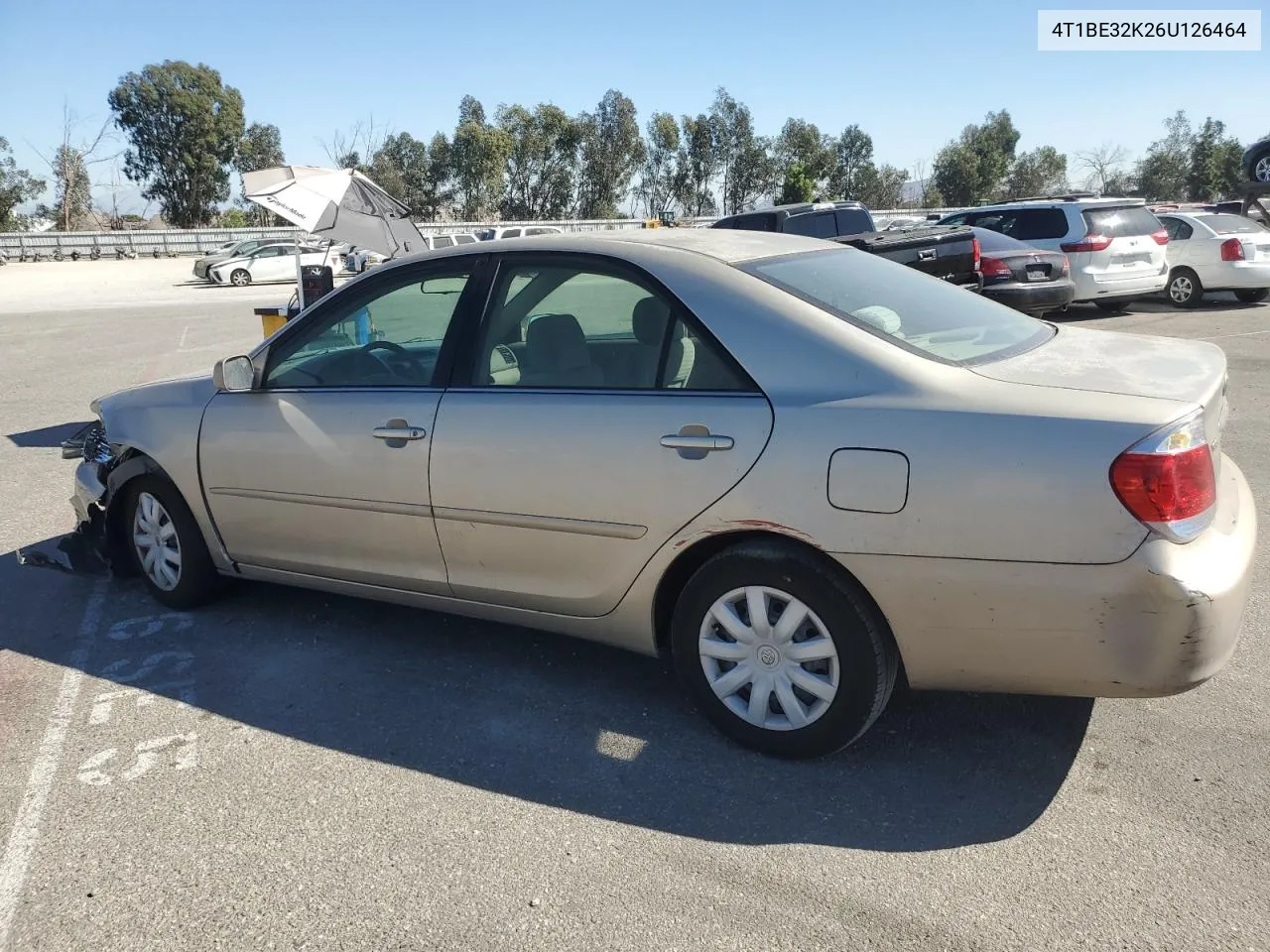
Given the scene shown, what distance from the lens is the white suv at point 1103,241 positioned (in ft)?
45.5

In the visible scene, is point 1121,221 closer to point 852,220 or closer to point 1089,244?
point 1089,244

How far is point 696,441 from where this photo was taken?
3.12 metres

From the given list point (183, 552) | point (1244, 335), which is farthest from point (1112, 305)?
point (183, 552)

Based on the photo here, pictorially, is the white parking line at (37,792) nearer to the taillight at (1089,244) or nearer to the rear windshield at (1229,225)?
the taillight at (1089,244)

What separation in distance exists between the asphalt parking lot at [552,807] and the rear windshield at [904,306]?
126 cm

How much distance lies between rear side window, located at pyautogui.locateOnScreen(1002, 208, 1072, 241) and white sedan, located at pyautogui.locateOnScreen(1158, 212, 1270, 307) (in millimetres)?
1274

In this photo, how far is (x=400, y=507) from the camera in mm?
3762

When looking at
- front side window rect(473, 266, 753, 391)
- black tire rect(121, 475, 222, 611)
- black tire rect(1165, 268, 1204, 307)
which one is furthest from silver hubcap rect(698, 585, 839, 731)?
black tire rect(1165, 268, 1204, 307)

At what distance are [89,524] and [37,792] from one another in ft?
6.80

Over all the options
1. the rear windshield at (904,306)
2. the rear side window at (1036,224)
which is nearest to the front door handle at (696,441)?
the rear windshield at (904,306)

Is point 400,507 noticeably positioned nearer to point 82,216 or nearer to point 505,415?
point 505,415

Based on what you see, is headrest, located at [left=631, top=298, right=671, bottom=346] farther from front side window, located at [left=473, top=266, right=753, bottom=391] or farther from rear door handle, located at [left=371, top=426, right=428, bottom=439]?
rear door handle, located at [left=371, top=426, right=428, bottom=439]

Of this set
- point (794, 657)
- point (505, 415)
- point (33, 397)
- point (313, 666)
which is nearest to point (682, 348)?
point (505, 415)

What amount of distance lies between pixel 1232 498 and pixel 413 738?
107 inches
